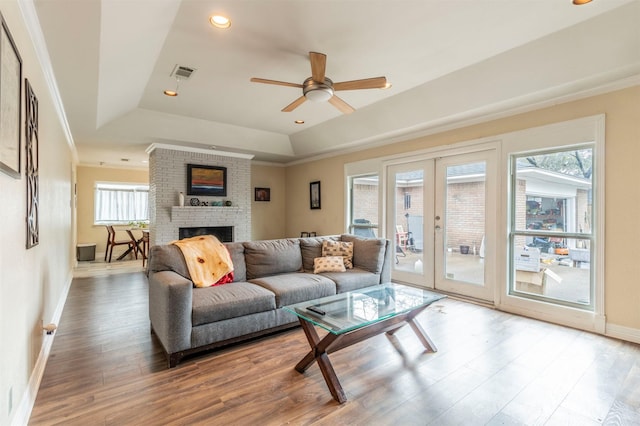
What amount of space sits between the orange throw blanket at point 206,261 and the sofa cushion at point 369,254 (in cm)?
160

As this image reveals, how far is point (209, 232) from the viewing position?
6.08 metres

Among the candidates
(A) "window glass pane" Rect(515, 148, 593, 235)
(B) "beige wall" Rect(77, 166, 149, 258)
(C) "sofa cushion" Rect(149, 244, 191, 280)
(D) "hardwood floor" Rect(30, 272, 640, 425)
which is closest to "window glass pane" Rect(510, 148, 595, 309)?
(A) "window glass pane" Rect(515, 148, 593, 235)

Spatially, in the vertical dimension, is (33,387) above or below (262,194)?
below

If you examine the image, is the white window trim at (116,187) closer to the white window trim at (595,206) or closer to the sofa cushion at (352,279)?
the sofa cushion at (352,279)

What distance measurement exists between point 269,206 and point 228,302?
202 inches

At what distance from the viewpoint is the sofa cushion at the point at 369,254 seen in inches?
149

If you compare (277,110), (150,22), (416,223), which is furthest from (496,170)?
(150,22)

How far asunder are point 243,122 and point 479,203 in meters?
3.95

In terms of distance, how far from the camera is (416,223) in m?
4.78

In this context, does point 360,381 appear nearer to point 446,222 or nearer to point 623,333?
point 623,333

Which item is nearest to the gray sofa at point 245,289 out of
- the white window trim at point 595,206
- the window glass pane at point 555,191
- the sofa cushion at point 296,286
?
the sofa cushion at point 296,286

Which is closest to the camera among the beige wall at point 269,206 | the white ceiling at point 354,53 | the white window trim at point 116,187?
the white ceiling at point 354,53

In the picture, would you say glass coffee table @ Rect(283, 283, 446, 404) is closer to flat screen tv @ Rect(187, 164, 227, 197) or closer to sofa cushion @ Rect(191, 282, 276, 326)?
sofa cushion @ Rect(191, 282, 276, 326)

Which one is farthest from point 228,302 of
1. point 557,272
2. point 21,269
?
point 557,272
